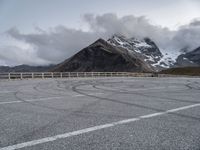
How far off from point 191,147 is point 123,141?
122 cm

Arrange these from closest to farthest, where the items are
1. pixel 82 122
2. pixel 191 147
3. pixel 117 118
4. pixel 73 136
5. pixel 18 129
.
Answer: pixel 191 147
pixel 73 136
pixel 18 129
pixel 82 122
pixel 117 118

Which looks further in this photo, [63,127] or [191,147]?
[63,127]

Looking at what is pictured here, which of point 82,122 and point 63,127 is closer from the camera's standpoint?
point 63,127

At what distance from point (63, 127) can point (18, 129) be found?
993 mm

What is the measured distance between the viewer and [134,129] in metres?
6.16

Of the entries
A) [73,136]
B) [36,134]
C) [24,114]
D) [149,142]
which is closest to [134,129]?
[149,142]

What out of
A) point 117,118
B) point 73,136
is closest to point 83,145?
point 73,136

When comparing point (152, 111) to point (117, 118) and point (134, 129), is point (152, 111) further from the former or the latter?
point (134, 129)

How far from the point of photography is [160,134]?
18.8 feet

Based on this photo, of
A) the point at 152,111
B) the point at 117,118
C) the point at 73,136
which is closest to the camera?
the point at 73,136

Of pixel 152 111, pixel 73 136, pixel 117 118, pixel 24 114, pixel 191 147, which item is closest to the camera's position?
pixel 191 147

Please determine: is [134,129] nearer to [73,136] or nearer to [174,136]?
[174,136]

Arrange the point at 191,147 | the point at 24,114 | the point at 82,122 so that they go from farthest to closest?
the point at 24,114
the point at 82,122
the point at 191,147

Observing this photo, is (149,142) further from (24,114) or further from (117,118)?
(24,114)
